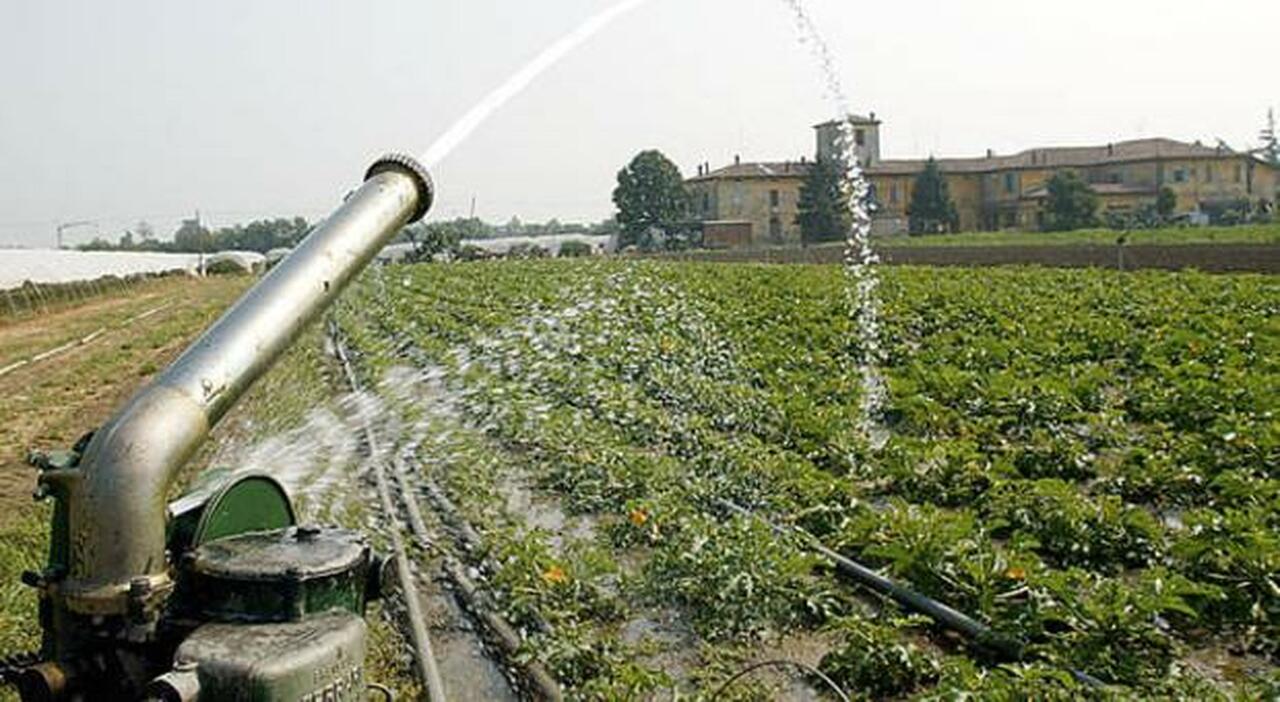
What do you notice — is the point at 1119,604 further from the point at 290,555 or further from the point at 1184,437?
the point at 1184,437

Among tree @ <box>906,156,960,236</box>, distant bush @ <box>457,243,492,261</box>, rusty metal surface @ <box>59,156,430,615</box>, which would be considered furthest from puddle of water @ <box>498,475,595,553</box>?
tree @ <box>906,156,960,236</box>

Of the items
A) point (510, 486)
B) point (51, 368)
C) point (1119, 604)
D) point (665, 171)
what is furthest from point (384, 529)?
point (665, 171)

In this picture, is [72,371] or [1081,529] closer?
[1081,529]

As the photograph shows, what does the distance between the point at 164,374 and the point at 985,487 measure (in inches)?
254

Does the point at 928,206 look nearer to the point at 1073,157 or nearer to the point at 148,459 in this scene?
the point at 1073,157

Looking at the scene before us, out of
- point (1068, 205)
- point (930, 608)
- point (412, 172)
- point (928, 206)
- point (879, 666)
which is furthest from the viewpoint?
point (928, 206)

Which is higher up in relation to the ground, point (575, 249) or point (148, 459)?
point (148, 459)

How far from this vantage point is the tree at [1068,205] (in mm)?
64562

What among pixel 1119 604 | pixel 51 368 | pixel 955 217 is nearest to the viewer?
pixel 1119 604

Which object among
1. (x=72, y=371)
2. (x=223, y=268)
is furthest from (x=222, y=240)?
(x=72, y=371)

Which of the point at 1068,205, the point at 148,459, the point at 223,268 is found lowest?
the point at 223,268

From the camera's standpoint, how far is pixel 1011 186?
7938 centimetres

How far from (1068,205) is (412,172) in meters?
66.1

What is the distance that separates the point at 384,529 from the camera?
806 centimetres
